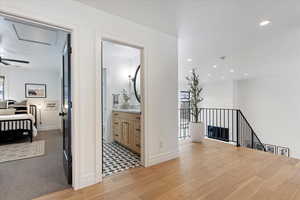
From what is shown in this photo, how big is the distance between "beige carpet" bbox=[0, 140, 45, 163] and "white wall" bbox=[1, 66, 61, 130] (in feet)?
8.13

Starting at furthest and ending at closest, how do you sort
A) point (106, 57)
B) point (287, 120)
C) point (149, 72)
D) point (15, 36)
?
point (287, 120)
point (106, 57)
point (15, 36)
point (149, 72)

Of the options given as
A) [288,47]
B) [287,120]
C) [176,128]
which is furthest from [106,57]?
[287,120]

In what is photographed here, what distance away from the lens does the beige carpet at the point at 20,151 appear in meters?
3.25

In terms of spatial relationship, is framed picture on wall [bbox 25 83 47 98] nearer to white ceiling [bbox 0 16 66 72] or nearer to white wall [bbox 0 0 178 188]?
white ceiling [bbox 0 16 66 72]

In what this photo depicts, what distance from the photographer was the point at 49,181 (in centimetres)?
224

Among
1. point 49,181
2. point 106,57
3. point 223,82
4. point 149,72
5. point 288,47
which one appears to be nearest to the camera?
point 49,181

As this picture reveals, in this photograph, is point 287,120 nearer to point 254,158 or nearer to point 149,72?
point 254,158

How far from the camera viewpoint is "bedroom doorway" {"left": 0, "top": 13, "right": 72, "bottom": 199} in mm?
2160

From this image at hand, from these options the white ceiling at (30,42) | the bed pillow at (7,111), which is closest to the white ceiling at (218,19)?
the white ceiling at (30,42)

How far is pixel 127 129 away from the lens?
3512 millimetres

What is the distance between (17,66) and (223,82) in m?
10.4

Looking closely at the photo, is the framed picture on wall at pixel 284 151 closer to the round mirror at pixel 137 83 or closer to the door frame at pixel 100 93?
the round mirror at pixel 137 83

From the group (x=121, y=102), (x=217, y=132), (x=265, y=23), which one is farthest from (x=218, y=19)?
(x=217, y=132)

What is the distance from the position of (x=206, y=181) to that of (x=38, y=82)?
7248mm
